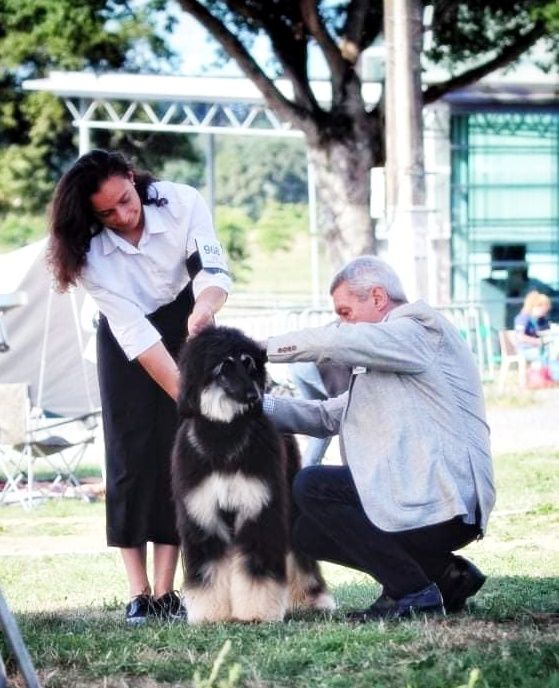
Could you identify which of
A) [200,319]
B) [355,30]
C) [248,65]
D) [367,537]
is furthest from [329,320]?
[367,537]

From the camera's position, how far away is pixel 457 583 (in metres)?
5.30

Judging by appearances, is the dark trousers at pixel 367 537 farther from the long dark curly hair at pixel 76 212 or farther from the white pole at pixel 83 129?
the white pole at pixel 83 129

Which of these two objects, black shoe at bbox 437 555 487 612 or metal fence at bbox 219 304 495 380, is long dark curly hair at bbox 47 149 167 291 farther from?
metal fence at bbox 219 304 495 380

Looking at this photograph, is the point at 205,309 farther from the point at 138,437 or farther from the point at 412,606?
the point at 412,606

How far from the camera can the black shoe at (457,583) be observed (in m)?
5.29

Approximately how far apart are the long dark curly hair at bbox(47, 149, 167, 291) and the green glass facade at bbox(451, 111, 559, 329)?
19.5 m

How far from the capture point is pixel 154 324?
5.75 metres

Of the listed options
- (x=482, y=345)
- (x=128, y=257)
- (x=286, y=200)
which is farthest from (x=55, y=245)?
(x=286, y=200)

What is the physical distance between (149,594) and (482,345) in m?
14.3

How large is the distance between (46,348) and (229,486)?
11.3 m

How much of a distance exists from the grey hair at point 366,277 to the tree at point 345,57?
12.8 m

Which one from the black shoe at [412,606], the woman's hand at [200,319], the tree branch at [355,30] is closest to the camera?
the black shoe at [412,606]

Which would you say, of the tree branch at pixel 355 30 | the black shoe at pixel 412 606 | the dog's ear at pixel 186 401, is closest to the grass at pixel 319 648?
the black shoe at pixel 412 606

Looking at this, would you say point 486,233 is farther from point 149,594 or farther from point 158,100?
point 149,594
